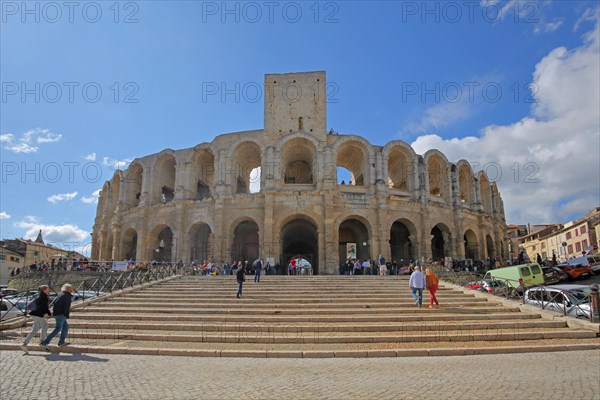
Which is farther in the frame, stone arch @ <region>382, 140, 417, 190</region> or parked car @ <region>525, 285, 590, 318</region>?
stone arch @ <region>382, 140, 417, 190</region>

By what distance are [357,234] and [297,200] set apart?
20.3 feet

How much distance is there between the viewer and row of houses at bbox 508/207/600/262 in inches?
1722

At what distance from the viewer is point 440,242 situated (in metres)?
32.8

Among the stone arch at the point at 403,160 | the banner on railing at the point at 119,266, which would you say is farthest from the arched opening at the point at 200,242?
the stone arch at the point at 403,160

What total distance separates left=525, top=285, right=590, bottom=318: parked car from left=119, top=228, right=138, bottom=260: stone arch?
2853 cm

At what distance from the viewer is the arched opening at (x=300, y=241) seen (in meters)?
30.2

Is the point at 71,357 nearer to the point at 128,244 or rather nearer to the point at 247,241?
the point at 247,241

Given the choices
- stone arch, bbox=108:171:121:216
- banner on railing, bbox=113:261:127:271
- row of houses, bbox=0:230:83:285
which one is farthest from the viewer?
row of houses, bbox=0:230:83:285

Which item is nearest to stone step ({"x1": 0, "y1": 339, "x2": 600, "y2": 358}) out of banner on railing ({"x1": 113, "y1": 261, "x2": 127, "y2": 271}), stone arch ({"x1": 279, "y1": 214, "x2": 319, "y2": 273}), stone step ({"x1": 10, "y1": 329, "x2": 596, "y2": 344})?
stone step ({"x1": 10, "y1": 329, "x2": 596, "y2": 344})

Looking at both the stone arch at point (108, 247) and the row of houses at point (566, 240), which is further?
the row of houses at point (566, 240)

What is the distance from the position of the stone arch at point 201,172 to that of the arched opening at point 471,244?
68.5 ft

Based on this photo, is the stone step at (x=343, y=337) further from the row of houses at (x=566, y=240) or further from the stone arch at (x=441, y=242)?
the row of houses at (x=566, y=240)

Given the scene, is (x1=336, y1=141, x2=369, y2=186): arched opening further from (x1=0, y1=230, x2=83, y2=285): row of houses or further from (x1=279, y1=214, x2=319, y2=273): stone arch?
(x1=0, y1=230, x2=83, y2=285): row of houses

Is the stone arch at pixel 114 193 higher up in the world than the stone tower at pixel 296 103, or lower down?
lower down
